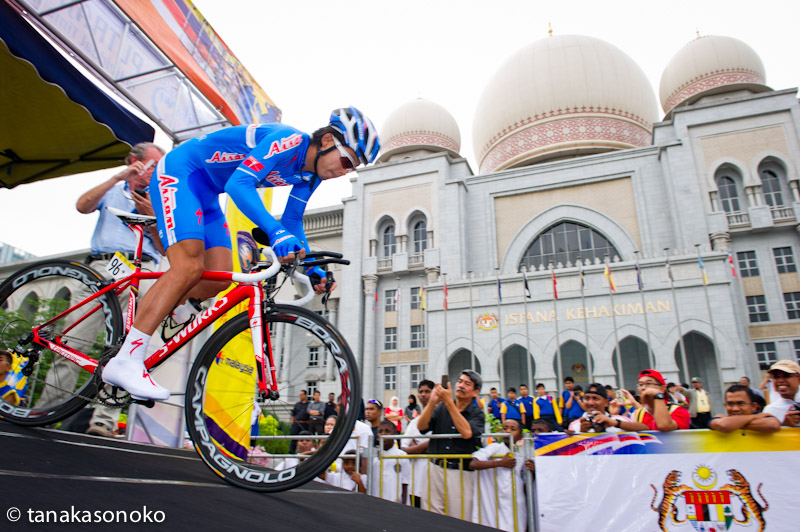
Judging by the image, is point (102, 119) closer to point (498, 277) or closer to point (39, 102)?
point (39, 102)

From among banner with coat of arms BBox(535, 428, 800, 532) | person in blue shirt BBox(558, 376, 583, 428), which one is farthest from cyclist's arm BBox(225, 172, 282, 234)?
person in blue shirt BBox(558, 376, 583, 428)

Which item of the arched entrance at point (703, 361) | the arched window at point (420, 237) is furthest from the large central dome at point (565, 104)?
the arched entrance at point (703, 361)

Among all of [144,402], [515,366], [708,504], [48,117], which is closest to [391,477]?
[708,504]

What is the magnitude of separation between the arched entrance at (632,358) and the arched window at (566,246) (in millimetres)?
4380

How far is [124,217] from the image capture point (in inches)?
110

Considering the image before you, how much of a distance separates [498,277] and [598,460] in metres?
15.6

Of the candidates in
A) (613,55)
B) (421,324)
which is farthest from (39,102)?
(613,55)

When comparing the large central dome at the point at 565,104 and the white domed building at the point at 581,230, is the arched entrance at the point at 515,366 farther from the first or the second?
the large central dome at the point at 565,104

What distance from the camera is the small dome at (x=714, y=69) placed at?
2445 centimetres

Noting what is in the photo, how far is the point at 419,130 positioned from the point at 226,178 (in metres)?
27.6

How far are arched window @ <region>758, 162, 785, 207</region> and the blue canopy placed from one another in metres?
23.4

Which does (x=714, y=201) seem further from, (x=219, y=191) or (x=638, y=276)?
(x=219, y=191)

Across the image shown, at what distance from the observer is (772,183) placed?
67.4 ft

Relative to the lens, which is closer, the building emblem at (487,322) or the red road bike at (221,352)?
the red road bike at (221,352)
